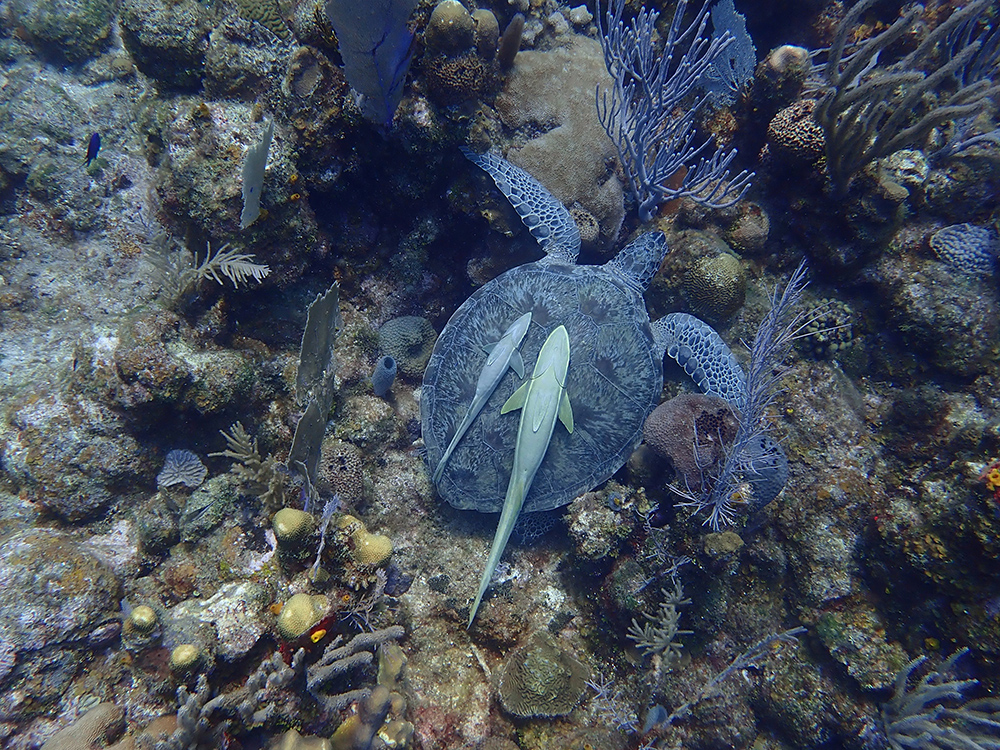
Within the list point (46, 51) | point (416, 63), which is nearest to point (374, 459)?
point (416, 63)

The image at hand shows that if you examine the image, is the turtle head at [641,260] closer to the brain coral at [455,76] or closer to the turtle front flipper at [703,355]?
the turtle front flipper at [703,355]

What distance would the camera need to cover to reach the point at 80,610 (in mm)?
2555

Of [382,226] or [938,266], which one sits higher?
[938,266]

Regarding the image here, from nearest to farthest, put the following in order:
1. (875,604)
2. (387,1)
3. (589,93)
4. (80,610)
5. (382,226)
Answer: (80,610) < (387,1) < (875,604) < (382,226) < (589,93)

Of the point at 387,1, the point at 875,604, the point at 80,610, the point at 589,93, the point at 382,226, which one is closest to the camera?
the point at 80,610

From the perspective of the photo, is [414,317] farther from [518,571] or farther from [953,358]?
[953,358]

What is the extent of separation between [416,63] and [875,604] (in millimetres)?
6013

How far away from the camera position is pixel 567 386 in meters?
4.29

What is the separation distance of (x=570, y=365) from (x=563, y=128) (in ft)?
8.36

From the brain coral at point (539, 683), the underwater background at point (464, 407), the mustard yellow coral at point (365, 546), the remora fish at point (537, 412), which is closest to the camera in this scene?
the underwater background at point (464, 407)

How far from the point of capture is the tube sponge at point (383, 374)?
4125mm

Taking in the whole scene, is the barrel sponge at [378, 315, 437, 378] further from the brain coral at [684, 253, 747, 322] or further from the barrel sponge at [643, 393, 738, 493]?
the brain coral at [684, 253, 747, 322]

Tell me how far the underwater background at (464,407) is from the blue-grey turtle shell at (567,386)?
0.23 meters

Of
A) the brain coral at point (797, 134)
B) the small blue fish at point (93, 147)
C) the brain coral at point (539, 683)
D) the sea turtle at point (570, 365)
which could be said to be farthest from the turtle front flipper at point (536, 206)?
the small blue fish at point (93, 147)
